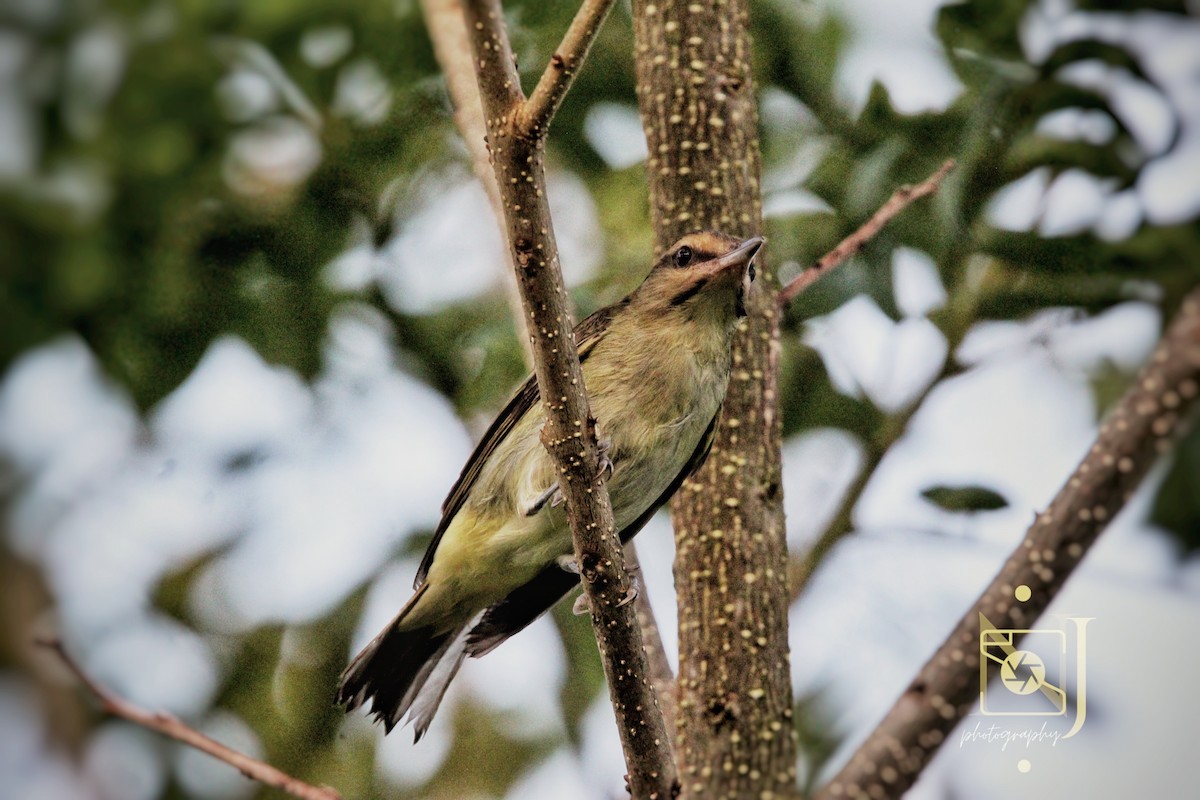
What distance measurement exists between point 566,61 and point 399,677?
7.23ft

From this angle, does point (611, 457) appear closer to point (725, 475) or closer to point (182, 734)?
point (725, 475)

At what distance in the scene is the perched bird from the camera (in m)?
3.69

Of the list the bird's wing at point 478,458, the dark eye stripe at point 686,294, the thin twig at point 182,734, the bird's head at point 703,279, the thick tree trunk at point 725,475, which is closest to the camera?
the thin twig at point 182,734

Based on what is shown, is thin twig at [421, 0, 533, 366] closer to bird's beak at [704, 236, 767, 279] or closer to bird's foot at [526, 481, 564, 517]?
bird's foot at [526, 481, 564, 517]

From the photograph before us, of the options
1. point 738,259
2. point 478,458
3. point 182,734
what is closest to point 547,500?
point 478,458

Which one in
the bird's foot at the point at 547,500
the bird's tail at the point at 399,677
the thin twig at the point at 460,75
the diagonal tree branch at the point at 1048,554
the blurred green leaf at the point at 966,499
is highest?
the thin twig at the point at 460,75

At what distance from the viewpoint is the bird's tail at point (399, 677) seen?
12.5ft

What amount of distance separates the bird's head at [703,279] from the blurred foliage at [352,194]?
12.9 inches

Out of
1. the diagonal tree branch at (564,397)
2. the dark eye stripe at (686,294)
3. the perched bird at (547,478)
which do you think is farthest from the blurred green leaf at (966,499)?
the diagonal tree branch at (564,397)

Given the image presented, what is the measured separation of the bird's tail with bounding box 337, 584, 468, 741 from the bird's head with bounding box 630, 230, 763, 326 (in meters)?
1.14

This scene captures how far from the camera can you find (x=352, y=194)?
464 centimetres

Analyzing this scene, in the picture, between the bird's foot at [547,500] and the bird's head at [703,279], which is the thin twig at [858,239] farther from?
the bird's foot at [547,500]

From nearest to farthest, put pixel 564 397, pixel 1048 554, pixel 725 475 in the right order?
pixel 1048 554, pixel 564 397, pixel 725 475

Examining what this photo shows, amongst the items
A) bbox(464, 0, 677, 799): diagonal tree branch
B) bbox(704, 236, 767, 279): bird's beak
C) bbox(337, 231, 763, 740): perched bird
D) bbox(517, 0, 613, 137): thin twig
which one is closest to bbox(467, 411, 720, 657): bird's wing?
bbox(337, 231, 763, 740): perched bird
